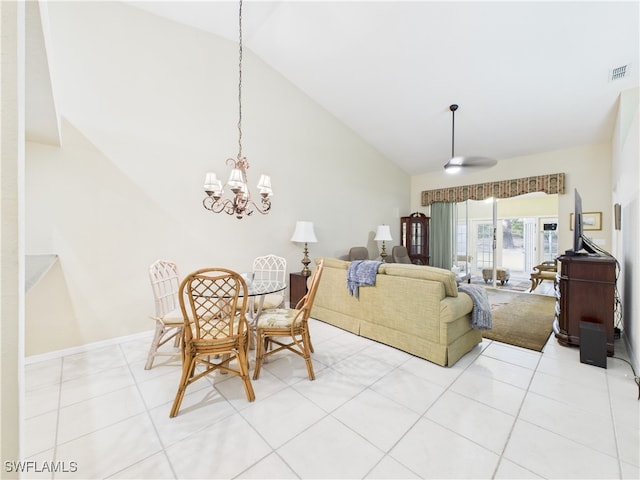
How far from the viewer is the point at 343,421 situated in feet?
5.52

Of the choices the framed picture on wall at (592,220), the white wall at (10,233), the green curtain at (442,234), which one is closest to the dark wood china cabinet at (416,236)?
the green curtain at (442,234)

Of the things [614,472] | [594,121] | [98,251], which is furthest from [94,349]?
[594,121]

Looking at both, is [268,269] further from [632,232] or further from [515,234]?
[515,234]

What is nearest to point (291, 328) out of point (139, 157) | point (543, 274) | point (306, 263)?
point (306, 263)

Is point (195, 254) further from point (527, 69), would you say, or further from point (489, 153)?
point (489, 153)

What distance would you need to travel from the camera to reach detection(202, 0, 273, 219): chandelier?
2344 millimetres

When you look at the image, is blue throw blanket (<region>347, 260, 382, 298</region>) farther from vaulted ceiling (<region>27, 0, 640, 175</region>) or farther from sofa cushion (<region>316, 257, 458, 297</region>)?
vaulted ceiling (<region>27, 0, 640, 175</region>)

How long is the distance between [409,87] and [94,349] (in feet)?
→ 17.2

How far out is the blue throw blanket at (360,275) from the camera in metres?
2.88

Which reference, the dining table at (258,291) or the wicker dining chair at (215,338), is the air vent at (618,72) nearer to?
the dining table at (258,291)

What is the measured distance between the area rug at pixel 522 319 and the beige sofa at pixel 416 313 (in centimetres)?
57

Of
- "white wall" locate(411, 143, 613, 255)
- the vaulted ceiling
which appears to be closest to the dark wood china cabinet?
"white wall" locate(411, 143, 613, 255)

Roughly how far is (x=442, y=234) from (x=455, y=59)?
3807mm

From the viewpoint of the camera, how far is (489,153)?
5.17 meters
